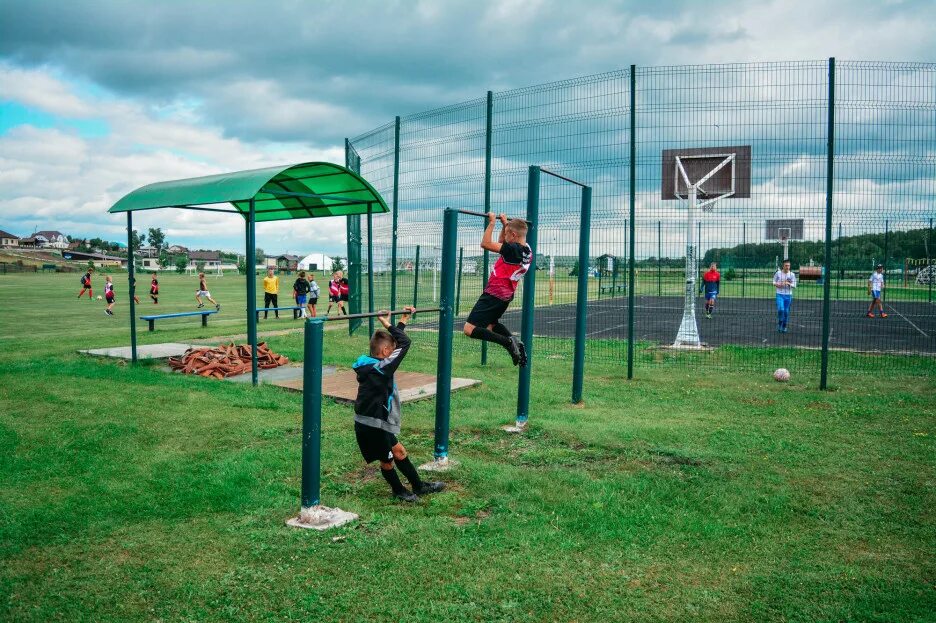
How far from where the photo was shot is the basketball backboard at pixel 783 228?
9891 millimetres

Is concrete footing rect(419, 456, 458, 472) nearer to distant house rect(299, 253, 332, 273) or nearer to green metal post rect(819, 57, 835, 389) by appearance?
green metal post rect(819, 57, 835, 389)

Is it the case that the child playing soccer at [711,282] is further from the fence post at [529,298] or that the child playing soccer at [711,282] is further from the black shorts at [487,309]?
the black shorts at [487,309]

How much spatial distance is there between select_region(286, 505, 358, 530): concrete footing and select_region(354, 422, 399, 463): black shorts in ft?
1.57

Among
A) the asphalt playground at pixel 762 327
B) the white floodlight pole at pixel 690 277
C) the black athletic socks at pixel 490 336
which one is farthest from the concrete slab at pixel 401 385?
the asphalt playground at pixel 762 327

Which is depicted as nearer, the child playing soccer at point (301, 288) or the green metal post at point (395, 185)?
the green metal post at point (395, 185)

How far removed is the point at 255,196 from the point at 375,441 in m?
6.01

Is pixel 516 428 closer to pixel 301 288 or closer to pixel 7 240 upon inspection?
pixel 301 288

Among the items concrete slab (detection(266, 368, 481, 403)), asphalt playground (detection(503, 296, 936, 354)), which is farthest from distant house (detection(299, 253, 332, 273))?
concrete slab (detection(266, 368, 481, 403))

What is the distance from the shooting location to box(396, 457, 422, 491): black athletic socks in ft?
16.4

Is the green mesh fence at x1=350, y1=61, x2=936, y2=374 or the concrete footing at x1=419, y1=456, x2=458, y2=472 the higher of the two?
the green mesh fence at x1=350, y1=61, x2=936, y2=374

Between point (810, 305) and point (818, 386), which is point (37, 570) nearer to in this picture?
point (818, 386)

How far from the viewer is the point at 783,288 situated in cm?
1634

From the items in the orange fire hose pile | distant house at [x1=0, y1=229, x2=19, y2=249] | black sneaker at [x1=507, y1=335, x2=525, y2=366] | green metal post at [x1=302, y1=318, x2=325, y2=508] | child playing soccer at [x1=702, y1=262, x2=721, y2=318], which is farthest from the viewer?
distant house at [x1=0, y1=229, x2=19, y2=249]

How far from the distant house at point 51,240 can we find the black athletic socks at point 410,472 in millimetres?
170905
